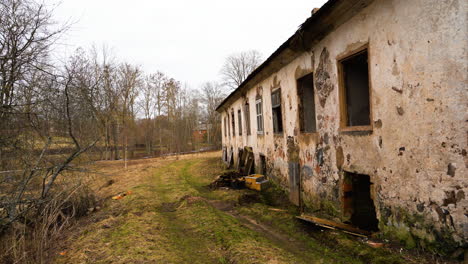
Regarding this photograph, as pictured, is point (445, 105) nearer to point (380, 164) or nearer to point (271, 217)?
point (380, 164)

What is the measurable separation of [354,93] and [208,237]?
439 centimetres

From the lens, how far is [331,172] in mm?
5648

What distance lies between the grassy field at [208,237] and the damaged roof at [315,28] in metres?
4.03

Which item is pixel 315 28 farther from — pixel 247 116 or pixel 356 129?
pixel 247 116

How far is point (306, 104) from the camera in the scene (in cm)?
740

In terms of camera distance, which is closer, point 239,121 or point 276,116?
point 276,116

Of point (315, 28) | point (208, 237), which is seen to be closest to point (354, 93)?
point (315, 28)

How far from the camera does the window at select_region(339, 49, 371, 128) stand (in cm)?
528

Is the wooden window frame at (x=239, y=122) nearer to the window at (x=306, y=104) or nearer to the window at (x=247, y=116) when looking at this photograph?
the window at (x=247, y=116)

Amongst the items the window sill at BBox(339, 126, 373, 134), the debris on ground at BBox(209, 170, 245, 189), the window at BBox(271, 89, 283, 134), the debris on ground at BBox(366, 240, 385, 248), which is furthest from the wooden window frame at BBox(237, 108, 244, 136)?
the debris on ground at BBox(366, 240, 385, 248)

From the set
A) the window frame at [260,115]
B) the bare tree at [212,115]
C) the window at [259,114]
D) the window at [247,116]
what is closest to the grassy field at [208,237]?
the window frame at [260,115]

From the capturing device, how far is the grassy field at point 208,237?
433cm

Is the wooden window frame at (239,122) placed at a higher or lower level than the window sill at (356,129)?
higher

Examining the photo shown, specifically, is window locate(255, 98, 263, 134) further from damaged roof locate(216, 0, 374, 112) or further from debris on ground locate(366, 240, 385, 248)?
debris on ground locate(366, 240, 385, 248)
